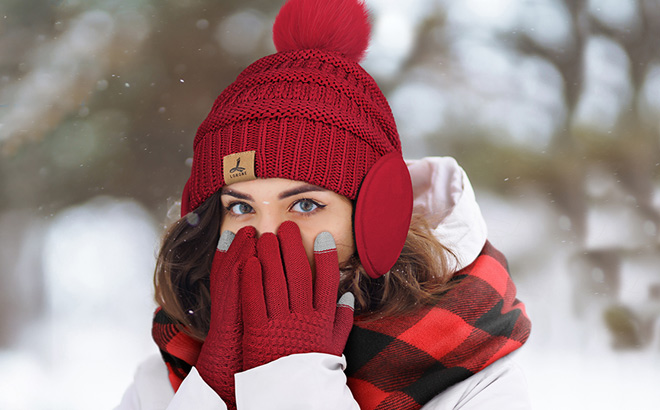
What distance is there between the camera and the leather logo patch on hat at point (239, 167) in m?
0.84

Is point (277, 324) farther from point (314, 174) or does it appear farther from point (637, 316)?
point (637, 316)

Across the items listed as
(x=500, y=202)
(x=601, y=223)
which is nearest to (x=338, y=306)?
(x=500, y=202)

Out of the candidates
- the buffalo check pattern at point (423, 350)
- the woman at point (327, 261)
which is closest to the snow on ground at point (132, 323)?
the woman at point (327, 261)

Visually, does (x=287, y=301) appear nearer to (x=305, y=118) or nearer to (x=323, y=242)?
(x=323, y=242)

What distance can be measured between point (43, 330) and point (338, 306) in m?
1.10

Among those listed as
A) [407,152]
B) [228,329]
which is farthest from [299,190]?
[407,152]

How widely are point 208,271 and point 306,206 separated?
344mm

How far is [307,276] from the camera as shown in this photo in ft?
2.58

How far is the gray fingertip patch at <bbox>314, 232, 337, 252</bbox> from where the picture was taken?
0.82 m

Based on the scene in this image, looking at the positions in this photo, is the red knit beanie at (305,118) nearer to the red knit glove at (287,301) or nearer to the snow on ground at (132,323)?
the red knit glove at (287,301)

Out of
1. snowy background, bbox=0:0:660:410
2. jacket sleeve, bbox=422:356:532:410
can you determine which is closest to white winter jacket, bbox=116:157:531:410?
jacket sleeve, bbox=422:356:532:410

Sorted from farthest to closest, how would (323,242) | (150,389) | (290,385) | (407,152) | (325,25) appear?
(407,152) < (150,389) < (325,25) < (323,242) < (290,385)

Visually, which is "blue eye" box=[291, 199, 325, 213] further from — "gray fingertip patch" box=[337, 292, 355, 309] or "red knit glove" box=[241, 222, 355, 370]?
"gray fingertip patch" box=[337, 292, 355, 309]

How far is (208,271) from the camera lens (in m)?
1.08
